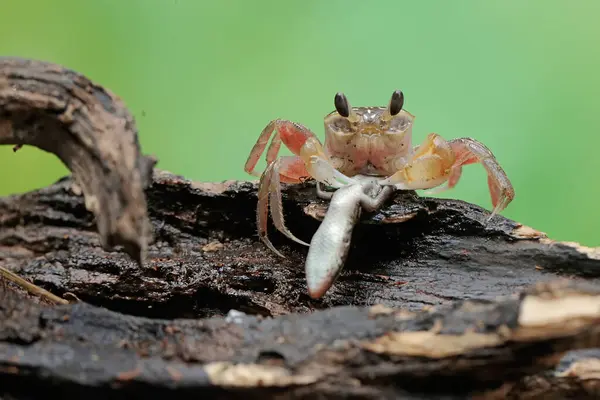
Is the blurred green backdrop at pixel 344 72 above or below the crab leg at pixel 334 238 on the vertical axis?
above

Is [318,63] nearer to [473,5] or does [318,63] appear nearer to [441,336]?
[473,5]

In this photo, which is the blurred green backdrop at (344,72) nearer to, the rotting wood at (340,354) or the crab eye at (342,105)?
the crab eye at (342,105)

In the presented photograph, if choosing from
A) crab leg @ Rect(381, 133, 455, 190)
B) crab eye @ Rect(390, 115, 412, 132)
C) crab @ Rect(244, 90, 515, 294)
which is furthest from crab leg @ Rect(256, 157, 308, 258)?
crab eye @ Rect(390, 115, 412, 132)

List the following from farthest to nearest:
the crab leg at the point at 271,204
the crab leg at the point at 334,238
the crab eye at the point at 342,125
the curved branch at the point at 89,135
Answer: the crab eye at the point at 342,125 < the crab leg at the point at 271,204 < the crab leg at the point at 334,238 < the curved branch at the point at 89,135

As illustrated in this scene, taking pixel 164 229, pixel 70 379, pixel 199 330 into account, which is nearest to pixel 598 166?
pixel 164 229

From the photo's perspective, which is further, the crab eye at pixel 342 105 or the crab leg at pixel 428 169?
the crab eye at pixel 342 105

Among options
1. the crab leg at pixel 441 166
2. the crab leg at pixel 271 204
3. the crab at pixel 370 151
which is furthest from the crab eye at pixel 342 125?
the crab leg at pixel 271 204

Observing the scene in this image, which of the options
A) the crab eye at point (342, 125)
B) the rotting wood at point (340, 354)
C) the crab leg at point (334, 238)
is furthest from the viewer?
the crab eye at point (342, 125)
